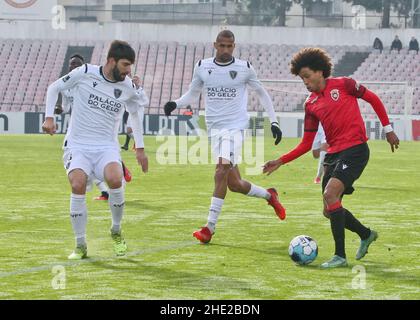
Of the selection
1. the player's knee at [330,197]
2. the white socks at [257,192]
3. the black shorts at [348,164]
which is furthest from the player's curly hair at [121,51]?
the white socks at [257,192]

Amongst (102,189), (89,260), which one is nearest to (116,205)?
(89,260)

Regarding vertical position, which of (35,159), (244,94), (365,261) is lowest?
(35,159)

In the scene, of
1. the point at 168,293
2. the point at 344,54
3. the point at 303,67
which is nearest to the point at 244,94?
the point at 303,67

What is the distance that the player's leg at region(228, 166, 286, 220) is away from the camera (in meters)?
12.6

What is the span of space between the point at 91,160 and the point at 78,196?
1.29 feet

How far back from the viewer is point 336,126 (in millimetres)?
10188

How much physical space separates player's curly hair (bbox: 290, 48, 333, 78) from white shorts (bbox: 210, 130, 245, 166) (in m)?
2.25

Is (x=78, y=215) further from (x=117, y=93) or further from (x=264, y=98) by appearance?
(x=264, y=98)

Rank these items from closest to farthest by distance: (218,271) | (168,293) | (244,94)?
1. (168,293)
2. (218,271)
3. (244,94)

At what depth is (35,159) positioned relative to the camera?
91.4ft

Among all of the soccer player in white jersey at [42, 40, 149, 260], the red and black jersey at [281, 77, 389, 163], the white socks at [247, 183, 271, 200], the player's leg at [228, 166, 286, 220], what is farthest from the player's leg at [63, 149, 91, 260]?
the white socks at [247, 183, 271, 200]

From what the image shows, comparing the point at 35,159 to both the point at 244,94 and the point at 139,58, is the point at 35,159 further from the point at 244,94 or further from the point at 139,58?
the point at 139,58

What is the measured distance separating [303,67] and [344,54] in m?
47.1
